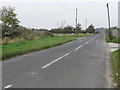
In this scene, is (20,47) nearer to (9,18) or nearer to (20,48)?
(20,48)

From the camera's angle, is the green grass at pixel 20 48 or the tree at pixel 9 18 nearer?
the green grass at pixel 20 48

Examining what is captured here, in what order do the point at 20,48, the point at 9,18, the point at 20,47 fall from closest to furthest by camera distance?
the point at 20,48 < the point at 20,47 < the point at 9,18

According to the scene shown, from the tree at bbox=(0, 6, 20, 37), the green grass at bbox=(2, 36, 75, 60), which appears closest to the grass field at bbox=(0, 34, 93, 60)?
the green grass at bbox=(2, 36, 75, 60)

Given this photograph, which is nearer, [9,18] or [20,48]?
[20,48]

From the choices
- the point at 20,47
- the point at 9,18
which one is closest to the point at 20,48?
the point at 20,47

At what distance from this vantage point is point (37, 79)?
8.47 m

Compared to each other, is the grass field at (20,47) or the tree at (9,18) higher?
the tree at (9,18)

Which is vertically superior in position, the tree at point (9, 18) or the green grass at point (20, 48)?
the tree at point (9, 18)

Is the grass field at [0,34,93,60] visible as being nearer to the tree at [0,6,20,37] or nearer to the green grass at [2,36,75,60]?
the green grass at [2,36,75,60]

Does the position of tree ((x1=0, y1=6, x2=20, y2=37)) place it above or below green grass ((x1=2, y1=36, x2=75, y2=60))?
above

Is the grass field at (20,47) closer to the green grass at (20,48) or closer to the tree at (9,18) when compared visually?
the green grass at (20,48)

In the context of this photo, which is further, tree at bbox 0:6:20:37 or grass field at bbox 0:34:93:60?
tree at bbox 0:6:20:37

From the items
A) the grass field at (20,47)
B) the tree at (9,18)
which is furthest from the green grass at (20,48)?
the tree at (9,18)

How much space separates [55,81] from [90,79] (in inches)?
55.3
